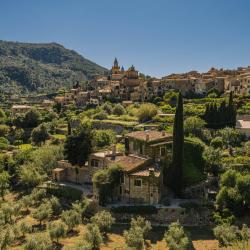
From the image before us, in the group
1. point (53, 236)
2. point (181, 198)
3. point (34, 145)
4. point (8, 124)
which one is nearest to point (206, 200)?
point (181, 198)

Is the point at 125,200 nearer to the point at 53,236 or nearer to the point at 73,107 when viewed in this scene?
the point at 53,236

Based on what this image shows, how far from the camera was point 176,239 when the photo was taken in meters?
31.1

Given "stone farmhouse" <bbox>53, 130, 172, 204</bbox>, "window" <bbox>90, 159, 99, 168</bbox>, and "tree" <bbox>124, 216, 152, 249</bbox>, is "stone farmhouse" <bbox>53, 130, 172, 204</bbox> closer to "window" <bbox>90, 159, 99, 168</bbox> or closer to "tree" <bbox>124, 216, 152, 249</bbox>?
"window" <bbox>90, 159, 99, 168</bbox>

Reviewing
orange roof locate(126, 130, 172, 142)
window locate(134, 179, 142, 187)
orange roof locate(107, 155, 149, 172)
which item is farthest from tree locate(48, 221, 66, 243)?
orange roof locate(126, 130, 172, 142)

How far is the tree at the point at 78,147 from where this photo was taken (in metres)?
47.1

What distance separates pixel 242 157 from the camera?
4778 cm

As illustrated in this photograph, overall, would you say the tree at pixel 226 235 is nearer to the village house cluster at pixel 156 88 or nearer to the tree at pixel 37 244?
the tree at pixel 37 244

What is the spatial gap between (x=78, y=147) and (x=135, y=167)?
9.29 m

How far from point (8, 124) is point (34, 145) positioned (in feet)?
75.9

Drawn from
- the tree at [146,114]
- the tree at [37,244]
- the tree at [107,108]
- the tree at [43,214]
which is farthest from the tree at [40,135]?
the tree at [37,244]

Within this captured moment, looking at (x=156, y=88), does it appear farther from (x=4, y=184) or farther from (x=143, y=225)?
(x=143, y=225)

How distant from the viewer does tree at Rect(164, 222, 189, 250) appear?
96.3 feet

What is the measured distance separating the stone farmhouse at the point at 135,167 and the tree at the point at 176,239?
7.54 m

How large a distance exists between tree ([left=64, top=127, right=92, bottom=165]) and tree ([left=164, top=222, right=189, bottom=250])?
57.9 feet
